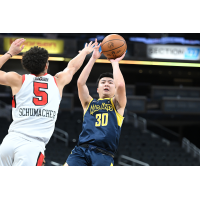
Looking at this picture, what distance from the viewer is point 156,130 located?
55.0 feet

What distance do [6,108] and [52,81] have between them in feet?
46.1

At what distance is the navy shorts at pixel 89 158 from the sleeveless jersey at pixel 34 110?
77cm

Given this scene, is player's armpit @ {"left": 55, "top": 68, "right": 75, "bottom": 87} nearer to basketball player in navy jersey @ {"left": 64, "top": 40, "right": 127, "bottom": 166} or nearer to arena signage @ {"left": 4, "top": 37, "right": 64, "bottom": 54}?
basketball player in navy jersey @ {"left": 64, "top": 40, "right": 127, "bottom": 166}

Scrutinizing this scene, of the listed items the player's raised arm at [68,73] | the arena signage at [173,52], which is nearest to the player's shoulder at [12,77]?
the player's raised arm at [68,73]

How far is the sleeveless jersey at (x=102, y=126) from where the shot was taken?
382 centimetres

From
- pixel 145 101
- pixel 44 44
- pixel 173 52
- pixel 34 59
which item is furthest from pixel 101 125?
pixel 173 52

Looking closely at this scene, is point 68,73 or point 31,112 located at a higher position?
point 68,73

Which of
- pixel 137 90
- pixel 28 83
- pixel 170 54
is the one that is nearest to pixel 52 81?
pixel 28 83

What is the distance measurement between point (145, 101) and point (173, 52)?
3.67 m

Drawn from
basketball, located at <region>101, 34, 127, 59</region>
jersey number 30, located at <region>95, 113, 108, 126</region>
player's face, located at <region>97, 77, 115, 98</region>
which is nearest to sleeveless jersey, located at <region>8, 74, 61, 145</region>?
jersey number 30, located at <region>95, 113, 108, 126</region>

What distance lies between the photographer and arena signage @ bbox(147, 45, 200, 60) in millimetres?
17906

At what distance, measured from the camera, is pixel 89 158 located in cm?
379

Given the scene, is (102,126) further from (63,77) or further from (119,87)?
(63,77)

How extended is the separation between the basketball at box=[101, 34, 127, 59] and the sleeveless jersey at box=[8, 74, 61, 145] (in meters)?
1.66
